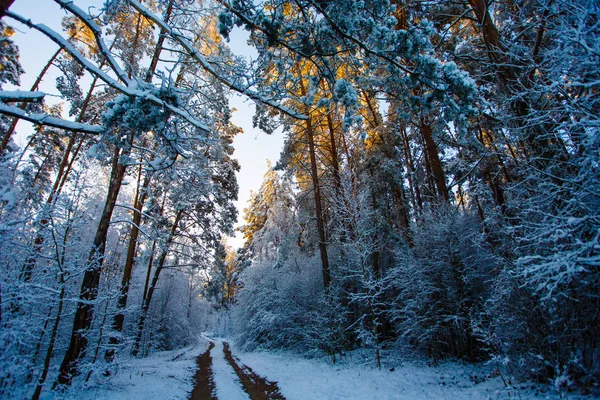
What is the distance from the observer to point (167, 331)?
71.1ft

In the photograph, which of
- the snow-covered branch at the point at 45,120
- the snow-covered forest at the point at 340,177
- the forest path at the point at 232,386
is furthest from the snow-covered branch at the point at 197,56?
the forest path at the point at 232,386

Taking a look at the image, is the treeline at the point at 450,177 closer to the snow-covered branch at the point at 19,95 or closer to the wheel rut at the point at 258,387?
the snow-covered branch at the point at 19,95

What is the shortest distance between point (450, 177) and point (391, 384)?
1200cm

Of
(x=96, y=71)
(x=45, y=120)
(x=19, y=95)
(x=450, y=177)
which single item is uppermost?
(x=450, y=177)

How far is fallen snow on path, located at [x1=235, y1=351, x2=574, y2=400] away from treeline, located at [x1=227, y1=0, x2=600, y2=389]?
77 cm

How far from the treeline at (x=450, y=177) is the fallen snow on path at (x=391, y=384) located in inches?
30.2

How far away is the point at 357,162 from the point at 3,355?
51.8 ft

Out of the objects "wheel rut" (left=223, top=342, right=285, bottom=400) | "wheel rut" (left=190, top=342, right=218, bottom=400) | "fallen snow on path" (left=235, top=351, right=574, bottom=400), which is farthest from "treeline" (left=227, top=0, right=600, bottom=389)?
"wheel rut" (left=190, top=342, right=218, bottom=400)

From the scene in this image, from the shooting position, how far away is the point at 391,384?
723 centimetres

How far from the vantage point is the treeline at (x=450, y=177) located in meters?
3.93

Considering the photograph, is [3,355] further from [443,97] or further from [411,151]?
[411,151]

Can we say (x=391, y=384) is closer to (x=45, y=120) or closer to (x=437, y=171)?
(x=437, y=171)

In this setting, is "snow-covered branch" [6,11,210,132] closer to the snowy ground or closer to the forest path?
the snowy ground

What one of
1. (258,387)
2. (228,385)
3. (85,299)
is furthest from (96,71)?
(228,385)
